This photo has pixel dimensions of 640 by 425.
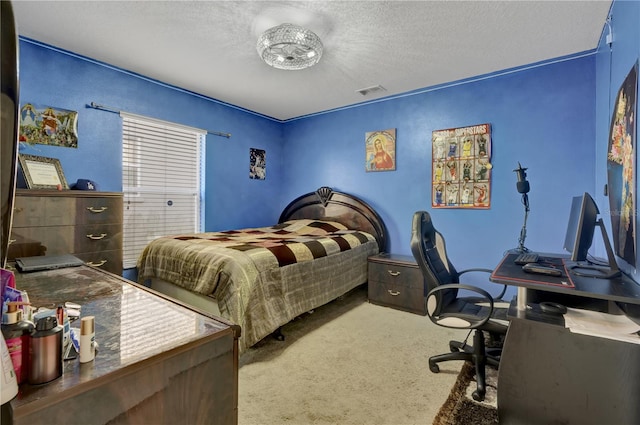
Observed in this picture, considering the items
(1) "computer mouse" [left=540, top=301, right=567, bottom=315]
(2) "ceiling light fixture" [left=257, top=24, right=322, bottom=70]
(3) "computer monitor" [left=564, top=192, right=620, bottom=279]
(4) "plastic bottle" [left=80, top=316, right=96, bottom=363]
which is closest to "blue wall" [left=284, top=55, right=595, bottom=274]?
(3) "computer monitor" [left=564, top=192, right=620, bottom=279]

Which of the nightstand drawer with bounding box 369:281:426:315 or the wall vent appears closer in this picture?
the nightstand drawer with bounding box 369:281:426:315

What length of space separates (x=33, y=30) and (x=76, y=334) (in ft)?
10.0

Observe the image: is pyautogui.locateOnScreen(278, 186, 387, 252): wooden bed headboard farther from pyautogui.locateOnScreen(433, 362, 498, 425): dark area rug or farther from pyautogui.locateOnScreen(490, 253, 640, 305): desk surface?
pyautogui.locateOnScreen(490, 253, 640, 305): desk surface

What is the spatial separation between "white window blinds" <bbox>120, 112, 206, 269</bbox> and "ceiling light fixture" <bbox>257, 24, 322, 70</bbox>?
178cm

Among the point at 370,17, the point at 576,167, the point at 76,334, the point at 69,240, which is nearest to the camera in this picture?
the point at 76,334

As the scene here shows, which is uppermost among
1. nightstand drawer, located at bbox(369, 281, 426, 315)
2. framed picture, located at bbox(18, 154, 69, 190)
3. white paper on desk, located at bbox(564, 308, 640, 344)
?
framed picture, located at bbox(18, 154, 69, 190)

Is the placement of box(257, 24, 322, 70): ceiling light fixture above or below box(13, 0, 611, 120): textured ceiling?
below

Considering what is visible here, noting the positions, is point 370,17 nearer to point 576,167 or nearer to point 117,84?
point 576,167

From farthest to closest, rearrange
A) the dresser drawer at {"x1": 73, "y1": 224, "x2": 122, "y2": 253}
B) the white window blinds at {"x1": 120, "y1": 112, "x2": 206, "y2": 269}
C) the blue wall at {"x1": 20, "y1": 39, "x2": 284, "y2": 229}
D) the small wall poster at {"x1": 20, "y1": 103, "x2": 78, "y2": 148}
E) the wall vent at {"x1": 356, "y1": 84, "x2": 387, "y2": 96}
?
the wall vent at {"x1": 356, "y1": 84, "x2": 387, "y2": 96}
the white window blinds at {"x1": 120, "y1": 112, "x2": 206, "y2": 269}
the blue wall at {"x1": 20, "y1": 39, "x2": 284, "y2": 229}
the small wall poster at {"x1": 20, "y1": 103, "x2": 78, "y2": 148}
the dresser drawer at {"x1": 73, "y1": 224, "x2": 122, "y2": 253}

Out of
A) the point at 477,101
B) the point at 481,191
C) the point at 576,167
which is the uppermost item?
the point at 477,101

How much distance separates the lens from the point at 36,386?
518mm

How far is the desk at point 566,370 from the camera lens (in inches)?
45.2

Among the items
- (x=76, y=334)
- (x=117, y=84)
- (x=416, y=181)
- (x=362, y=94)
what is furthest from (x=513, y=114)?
(x=117, y=84)

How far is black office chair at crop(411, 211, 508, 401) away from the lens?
1.78 meters
